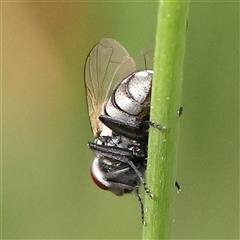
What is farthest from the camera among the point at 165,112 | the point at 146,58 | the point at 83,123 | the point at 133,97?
the point at 83,123

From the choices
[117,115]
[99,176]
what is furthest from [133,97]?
[99,176]

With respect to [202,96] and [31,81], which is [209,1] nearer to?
[202,96]

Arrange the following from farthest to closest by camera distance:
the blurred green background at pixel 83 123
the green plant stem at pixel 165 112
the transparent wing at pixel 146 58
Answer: the blurred green background at pixel 83 123 < the transparent wing at pixel 146 58 < the green plant stem at pixel 165 112

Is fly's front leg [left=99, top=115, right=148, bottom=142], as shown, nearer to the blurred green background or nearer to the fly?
the fly

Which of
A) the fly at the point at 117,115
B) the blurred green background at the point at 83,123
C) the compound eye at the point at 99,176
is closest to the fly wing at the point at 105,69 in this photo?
the fly at the point at 117,115

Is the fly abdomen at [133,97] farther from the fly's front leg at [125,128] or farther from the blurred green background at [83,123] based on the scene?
the blurred green background at [83,123]

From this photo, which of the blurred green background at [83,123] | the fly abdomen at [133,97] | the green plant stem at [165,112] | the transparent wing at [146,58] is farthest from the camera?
the blurred green background at [83,123]

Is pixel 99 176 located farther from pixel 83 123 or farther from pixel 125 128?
pixel 83 123
